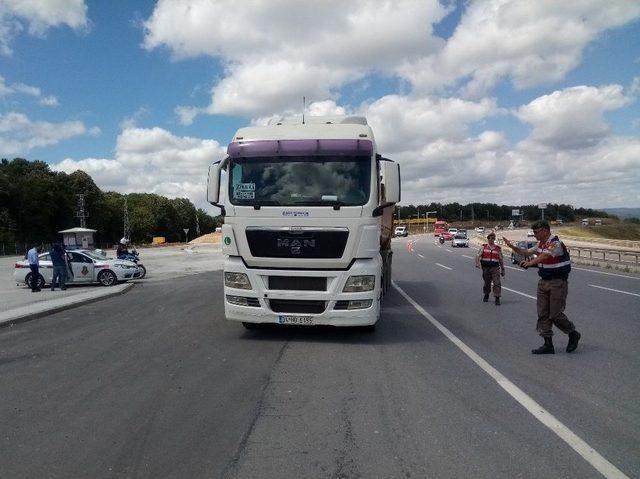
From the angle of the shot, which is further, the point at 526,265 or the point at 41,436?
the point at 526,265

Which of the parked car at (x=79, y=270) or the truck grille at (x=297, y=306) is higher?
the truck grille at (x=297, y=306)

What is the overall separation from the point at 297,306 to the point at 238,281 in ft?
3.24

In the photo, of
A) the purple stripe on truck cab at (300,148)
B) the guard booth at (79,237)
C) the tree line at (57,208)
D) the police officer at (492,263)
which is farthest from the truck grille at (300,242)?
the tree line at (57,208)

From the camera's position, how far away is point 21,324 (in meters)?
11.4

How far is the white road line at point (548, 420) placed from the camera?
3904 mm

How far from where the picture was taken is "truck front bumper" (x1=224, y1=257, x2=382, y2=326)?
794 centimetres

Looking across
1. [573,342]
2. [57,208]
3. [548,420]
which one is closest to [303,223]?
[573,342]

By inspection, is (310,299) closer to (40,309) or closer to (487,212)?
(40,309)

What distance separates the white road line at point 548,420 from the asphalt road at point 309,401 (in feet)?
0.24

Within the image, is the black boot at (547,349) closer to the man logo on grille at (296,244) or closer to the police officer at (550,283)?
the police officer at (550,283)

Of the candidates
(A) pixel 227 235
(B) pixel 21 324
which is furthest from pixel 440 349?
(B) pixel 21 324

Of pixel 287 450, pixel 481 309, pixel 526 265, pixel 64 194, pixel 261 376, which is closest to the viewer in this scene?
pixel 287 450

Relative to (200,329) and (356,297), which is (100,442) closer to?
(356,297)

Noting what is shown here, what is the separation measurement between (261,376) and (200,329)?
12.0ft
